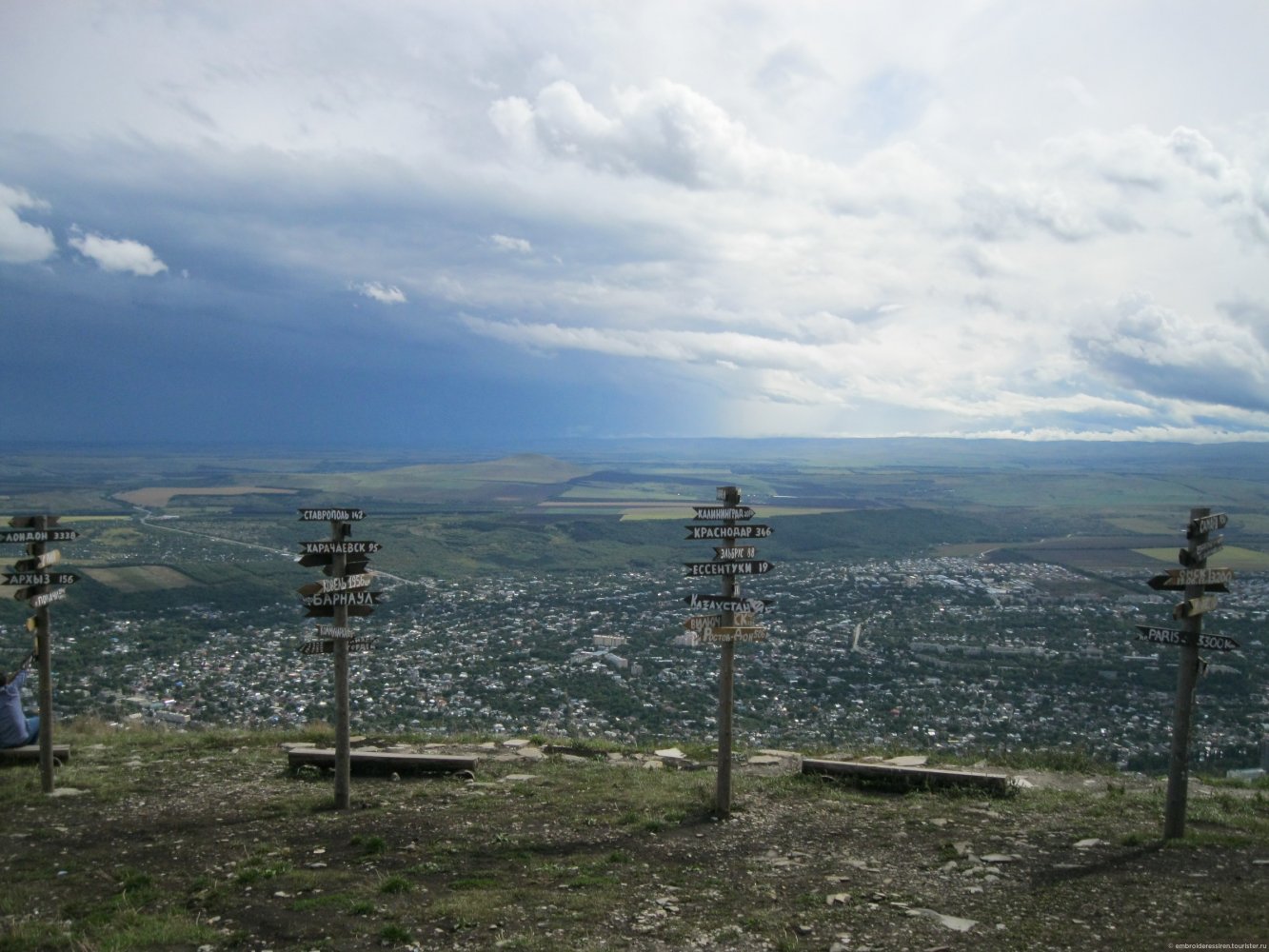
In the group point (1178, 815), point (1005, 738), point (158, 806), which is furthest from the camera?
point (1005, 738)

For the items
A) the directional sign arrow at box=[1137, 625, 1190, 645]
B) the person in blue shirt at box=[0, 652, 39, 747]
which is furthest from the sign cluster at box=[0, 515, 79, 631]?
the directional sign arrow at box=[1137, 625, 1190, 645]

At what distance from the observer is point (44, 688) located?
11312 millimetres

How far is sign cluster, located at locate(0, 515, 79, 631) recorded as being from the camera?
11.1 m

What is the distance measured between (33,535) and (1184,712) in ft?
46.9

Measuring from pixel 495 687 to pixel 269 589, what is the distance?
2355cm

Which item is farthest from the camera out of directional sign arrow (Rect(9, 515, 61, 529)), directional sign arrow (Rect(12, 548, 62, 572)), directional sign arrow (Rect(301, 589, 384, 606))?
directional sign arrow (Rect(12, 548, 62, 572))

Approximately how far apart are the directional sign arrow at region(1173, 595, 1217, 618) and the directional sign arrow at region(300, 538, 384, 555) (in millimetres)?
9120

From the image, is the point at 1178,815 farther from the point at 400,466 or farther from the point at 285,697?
the point at 400,466

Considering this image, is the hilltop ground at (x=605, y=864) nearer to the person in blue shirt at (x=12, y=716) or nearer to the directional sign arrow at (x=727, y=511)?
the person in blue shirt at (x=12, y=716)

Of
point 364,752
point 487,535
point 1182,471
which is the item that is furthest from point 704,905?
point 1182,471

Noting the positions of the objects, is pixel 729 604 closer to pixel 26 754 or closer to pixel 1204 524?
pixel 1204 524

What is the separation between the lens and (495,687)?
2667 cm

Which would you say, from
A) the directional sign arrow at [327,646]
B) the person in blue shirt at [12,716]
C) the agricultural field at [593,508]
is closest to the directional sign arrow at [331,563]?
the directional sign arrow at [327,646]

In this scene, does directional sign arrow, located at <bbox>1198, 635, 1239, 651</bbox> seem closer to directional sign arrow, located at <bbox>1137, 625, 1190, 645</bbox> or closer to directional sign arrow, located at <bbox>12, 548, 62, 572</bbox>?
directional sign arrow, located at <bbox>1137, 625, 1190, 645</bbox>
